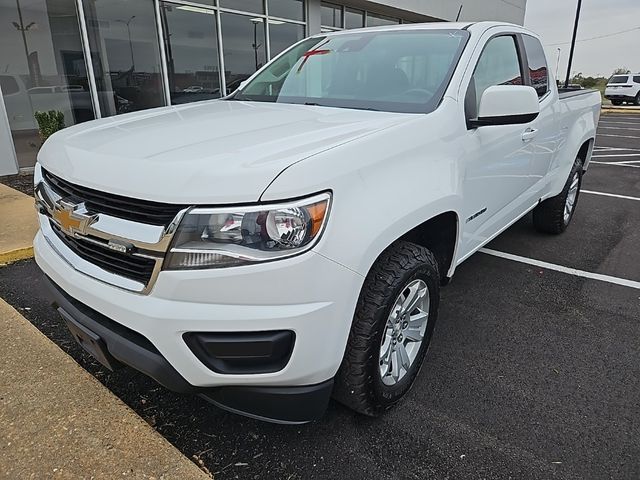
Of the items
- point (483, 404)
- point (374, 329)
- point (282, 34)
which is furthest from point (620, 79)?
point (374, 329)

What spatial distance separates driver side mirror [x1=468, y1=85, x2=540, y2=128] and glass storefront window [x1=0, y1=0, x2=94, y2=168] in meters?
7.47

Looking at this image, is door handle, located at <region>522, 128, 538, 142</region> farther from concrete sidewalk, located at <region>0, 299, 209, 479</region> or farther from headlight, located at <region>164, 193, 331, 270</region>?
concrete sidewalk, located at <region>0, 299, 209, 479</region>

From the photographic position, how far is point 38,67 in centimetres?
810

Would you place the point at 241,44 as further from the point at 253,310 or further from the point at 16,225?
the point at 253,310

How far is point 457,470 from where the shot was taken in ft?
6.48

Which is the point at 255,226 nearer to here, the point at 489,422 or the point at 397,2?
the point at 489,422

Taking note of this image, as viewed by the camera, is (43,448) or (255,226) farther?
(43,448)

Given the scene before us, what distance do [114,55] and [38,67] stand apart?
1.25 metres

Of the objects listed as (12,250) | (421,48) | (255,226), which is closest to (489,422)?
(255,226)

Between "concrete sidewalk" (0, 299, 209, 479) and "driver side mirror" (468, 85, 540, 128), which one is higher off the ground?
"driver side mirror" (468, 85, 540, 128)

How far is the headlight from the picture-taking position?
159 cm

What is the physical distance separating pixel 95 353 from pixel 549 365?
2389 mm

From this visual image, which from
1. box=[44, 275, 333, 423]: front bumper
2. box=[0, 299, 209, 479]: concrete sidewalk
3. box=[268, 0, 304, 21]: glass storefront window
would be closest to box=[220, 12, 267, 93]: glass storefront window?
box=[268, 0, 304, 21]: glass storefront window

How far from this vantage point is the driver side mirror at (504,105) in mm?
2498
